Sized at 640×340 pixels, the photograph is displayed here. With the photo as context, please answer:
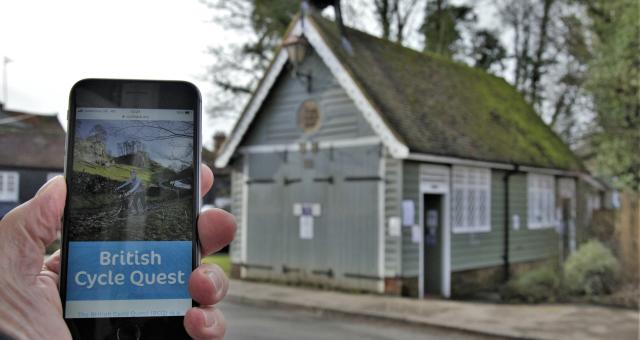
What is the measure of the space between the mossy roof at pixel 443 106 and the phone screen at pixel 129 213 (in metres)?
10.4

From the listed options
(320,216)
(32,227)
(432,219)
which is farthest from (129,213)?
(432,219)

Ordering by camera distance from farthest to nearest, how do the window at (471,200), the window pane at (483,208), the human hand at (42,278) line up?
the window pane at (483,208)
the window at (471,200)
the human hand at (42,278)

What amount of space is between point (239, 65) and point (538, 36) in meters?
14.4

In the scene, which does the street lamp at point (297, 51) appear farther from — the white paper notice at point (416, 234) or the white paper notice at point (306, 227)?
the white paper notice at point (416, 234)

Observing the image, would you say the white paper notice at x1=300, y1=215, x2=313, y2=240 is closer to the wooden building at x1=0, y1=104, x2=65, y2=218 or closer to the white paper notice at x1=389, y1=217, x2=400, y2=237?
the white paper notice at x1=389, y1=217, x2=400, y2=237

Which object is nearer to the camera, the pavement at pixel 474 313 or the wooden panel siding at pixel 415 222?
the pavement at pixel 474 313

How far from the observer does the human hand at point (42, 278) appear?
1.76 m

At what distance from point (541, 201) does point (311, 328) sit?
1039cm

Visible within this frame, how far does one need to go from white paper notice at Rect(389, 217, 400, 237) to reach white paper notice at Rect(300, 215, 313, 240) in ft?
6.99

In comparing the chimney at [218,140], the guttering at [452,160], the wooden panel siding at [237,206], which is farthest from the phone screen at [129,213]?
the chimney at [218,140]

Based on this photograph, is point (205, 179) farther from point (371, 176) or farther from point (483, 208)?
point (483, 208)

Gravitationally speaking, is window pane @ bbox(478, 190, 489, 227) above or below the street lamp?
below

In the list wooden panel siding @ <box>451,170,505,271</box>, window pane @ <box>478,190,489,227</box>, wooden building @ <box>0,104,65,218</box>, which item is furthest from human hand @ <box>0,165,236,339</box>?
window pane @ <box>478,190,489,227</box>

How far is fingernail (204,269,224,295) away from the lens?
1.99 meters
